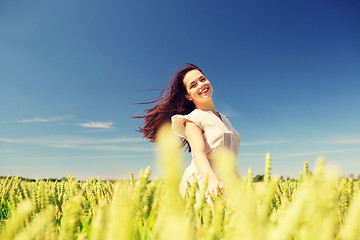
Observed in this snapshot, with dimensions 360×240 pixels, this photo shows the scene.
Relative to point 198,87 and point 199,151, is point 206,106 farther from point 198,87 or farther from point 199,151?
point 199,151

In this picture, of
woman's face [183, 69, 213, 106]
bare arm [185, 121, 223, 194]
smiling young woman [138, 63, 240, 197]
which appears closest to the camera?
bare arm [185, 121, 223, 194]

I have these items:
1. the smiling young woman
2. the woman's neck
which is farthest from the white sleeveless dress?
the woman's neck

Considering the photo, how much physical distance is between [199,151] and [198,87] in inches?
69.6

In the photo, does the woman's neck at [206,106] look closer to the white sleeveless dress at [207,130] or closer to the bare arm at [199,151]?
the white sleeveless dress at [207,130]

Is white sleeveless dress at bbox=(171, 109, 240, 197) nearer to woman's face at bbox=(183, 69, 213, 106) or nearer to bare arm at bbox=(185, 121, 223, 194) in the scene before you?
bare arm at bbox=(185, 121, 223, 194)

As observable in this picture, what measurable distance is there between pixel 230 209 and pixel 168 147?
0.78 meters

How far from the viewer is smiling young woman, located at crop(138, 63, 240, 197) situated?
4.29m

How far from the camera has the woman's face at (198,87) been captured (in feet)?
17.9

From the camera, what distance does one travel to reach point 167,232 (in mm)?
435

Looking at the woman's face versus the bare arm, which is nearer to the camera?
the bare arm

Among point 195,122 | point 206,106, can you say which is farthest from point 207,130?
point 206,106

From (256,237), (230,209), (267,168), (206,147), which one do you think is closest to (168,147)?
(256,237)

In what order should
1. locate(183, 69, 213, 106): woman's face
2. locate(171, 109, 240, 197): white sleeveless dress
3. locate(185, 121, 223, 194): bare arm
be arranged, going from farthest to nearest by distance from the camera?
locate(183, 69, 213, 106): woman's face, locate(171, 109, 240, 197): white sleeveless dress, locate(185, 121, 223, 194): bare arm

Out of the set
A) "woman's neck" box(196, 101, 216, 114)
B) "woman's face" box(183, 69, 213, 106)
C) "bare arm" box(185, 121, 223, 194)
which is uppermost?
"woman's face" box(183, 69, 213, 106)
